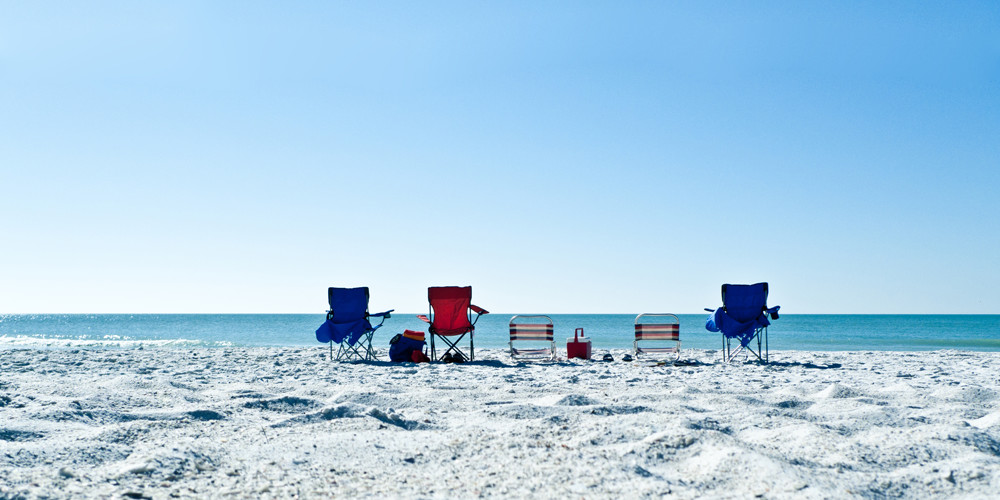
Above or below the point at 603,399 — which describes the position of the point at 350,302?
above

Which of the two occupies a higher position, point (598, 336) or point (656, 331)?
point (656, 331)

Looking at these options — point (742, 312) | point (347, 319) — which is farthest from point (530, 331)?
point (742, 312)

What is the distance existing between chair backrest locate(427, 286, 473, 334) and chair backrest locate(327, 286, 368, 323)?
2.83ft

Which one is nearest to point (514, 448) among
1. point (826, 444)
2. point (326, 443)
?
point (326, 443)

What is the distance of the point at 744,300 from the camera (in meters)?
7.63

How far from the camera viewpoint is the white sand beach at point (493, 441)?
2068 millimetres

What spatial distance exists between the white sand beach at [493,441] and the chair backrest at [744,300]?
2827mm

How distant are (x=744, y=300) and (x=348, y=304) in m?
4.82

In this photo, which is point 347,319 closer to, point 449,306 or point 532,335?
point 449,306

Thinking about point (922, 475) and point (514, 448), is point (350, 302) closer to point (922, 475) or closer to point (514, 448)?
point (514, 448)

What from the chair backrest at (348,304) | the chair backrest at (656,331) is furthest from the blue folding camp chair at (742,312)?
the chair backrest at (348,304)

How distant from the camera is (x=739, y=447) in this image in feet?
7.95

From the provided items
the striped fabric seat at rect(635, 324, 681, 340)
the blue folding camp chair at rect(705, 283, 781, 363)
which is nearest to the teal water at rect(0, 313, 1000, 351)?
the striped fabric seat at rect(635, 324, 681, 340)

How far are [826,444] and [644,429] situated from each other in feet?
2.29
